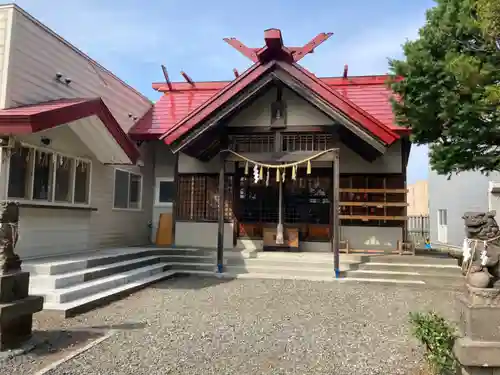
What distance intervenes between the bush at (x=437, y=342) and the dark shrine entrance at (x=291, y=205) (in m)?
7.10

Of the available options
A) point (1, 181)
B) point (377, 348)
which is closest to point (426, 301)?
point (377, 348)

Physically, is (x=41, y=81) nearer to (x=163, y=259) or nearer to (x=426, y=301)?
(x=163, y=259)

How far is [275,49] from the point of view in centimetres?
805

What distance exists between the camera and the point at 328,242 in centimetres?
1034

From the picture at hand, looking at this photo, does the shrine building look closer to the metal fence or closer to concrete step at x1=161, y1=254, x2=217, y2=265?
concrete step at x1=161, y1=254, x2=217, y2=265

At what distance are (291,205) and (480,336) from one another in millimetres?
7694

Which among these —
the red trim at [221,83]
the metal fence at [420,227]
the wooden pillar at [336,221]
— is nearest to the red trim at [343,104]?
the wooden pillar at [336,221]

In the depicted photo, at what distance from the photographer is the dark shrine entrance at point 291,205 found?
34.4 feet

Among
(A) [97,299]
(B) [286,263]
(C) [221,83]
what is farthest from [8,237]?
(C) [221,83]

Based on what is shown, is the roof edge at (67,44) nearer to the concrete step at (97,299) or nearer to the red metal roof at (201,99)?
the red metal roof at (201,99)

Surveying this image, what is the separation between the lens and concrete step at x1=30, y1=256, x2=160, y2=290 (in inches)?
225

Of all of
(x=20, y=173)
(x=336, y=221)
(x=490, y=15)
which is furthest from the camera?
(x=336, y=221)

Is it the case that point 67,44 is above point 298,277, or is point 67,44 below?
above

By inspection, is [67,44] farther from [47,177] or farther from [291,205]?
[291,205]
